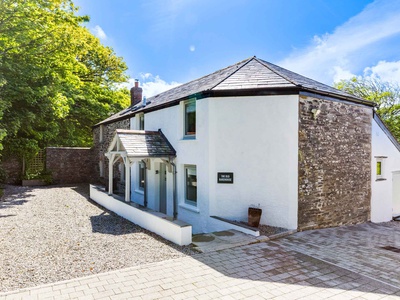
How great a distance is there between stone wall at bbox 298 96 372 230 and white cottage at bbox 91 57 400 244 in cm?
4

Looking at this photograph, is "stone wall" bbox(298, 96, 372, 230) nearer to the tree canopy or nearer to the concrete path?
the concrete path

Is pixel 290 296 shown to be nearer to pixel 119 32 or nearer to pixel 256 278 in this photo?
pixel 256 278

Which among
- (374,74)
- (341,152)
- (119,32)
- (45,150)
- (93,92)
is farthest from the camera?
(374,74)

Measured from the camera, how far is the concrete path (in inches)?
190

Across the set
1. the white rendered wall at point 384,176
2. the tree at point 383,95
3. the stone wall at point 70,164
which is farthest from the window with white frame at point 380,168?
the stone wall at point 70,164

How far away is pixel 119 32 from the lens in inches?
601

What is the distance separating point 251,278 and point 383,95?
31637mm

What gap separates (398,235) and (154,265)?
30.2 feet

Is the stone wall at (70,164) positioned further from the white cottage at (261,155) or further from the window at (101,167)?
the white cottage at (261,155)

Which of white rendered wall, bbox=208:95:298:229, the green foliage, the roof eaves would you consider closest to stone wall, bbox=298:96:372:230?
white rendered wall, bbox=208:95:298:229

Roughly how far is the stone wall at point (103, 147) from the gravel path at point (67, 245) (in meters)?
8.21

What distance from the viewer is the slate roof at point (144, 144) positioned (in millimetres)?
11039

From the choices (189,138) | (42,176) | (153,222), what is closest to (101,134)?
(42,176)

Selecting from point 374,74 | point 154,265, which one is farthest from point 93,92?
point 374,74
